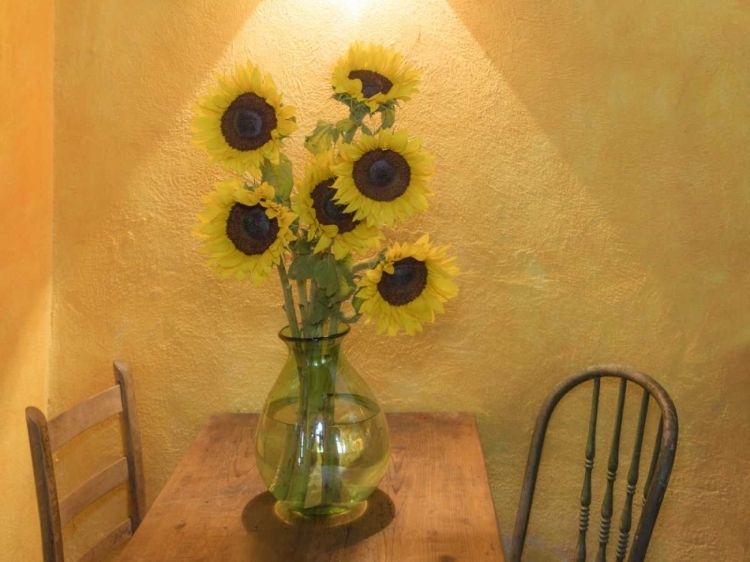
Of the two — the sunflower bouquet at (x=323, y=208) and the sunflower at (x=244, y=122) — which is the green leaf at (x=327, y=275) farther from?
the sunflower at (x=244, y=122)

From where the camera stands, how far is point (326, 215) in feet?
3.76

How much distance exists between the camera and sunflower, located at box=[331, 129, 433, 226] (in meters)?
1.13

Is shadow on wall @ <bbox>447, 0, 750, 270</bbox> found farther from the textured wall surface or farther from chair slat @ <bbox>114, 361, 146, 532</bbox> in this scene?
chair slat @ <bbox>114, 361, 146, 532</bbox>

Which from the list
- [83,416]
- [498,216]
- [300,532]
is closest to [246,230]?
[300,532]

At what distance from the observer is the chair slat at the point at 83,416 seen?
4.58 feet

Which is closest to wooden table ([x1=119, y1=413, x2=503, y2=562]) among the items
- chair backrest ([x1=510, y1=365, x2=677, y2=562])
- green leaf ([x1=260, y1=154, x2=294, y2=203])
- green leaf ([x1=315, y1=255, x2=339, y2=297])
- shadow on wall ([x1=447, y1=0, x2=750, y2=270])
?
chair backrest ([x1=510, y1=365, x2=677, y2=562])

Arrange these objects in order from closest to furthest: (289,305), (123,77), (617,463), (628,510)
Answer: (289,305) < (628,510) < (617,463) < (123,77)

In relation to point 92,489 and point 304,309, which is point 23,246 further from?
point 304,309

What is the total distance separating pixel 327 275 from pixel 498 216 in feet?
1.98

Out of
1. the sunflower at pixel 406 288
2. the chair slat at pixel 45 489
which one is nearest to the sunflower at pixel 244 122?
the sunflower at pixel 406 288

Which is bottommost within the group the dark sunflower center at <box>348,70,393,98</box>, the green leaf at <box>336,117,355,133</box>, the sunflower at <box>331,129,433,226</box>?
the sunflower at <box>331,129,433,226</box>

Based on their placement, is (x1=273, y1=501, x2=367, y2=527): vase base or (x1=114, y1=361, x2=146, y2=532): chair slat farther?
(x1=114, y1=361, x2=146, y2=532): chair slat

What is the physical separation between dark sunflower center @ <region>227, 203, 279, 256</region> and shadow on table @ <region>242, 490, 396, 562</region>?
41cm

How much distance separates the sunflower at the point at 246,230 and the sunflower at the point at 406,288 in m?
0.14
